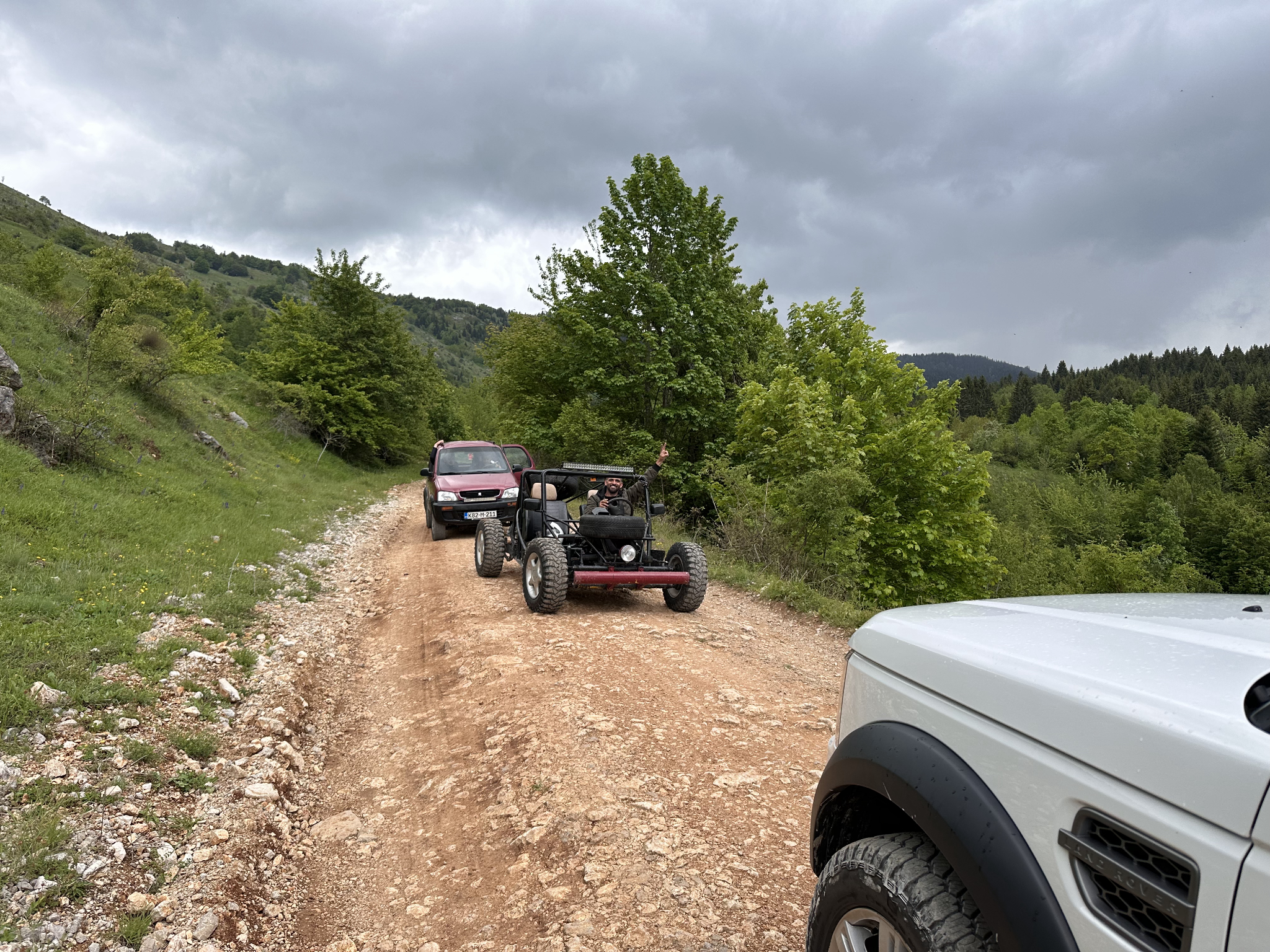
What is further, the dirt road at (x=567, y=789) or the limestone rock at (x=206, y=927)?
the dirt road at (x=567, y=789)

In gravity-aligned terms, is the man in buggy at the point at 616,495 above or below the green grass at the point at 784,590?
above

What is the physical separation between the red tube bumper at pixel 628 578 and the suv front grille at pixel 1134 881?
236 inches

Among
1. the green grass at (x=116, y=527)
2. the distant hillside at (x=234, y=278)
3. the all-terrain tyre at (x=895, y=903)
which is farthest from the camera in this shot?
the distant hillside at (x=234, y=278)

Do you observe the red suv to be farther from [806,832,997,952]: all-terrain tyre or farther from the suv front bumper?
[806,832,997,952]: all-terrain tyre

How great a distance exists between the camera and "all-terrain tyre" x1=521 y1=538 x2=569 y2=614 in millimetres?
6934

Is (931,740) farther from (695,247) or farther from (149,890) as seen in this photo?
(695,247)

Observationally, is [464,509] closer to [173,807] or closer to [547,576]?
[547,576]

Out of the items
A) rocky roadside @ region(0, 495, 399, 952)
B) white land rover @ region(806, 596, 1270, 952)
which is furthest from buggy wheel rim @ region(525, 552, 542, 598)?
white land rover @ region(806, 596, 1270, 952)

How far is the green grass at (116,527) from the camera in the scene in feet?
15.1

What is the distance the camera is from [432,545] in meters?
12.1

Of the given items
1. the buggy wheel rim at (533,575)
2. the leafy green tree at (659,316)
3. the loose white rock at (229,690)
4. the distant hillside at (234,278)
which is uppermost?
the distant hillside at (234,278)

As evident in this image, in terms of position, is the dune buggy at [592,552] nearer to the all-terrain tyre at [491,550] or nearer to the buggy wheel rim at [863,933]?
Answer: the all-terrain tyre at [491,550]

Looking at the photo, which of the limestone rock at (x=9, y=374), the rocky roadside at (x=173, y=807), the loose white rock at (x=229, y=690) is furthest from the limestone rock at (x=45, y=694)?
the limestone rock at (x=9, y=374)

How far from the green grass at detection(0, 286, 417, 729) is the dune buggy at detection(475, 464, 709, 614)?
9.76ft
